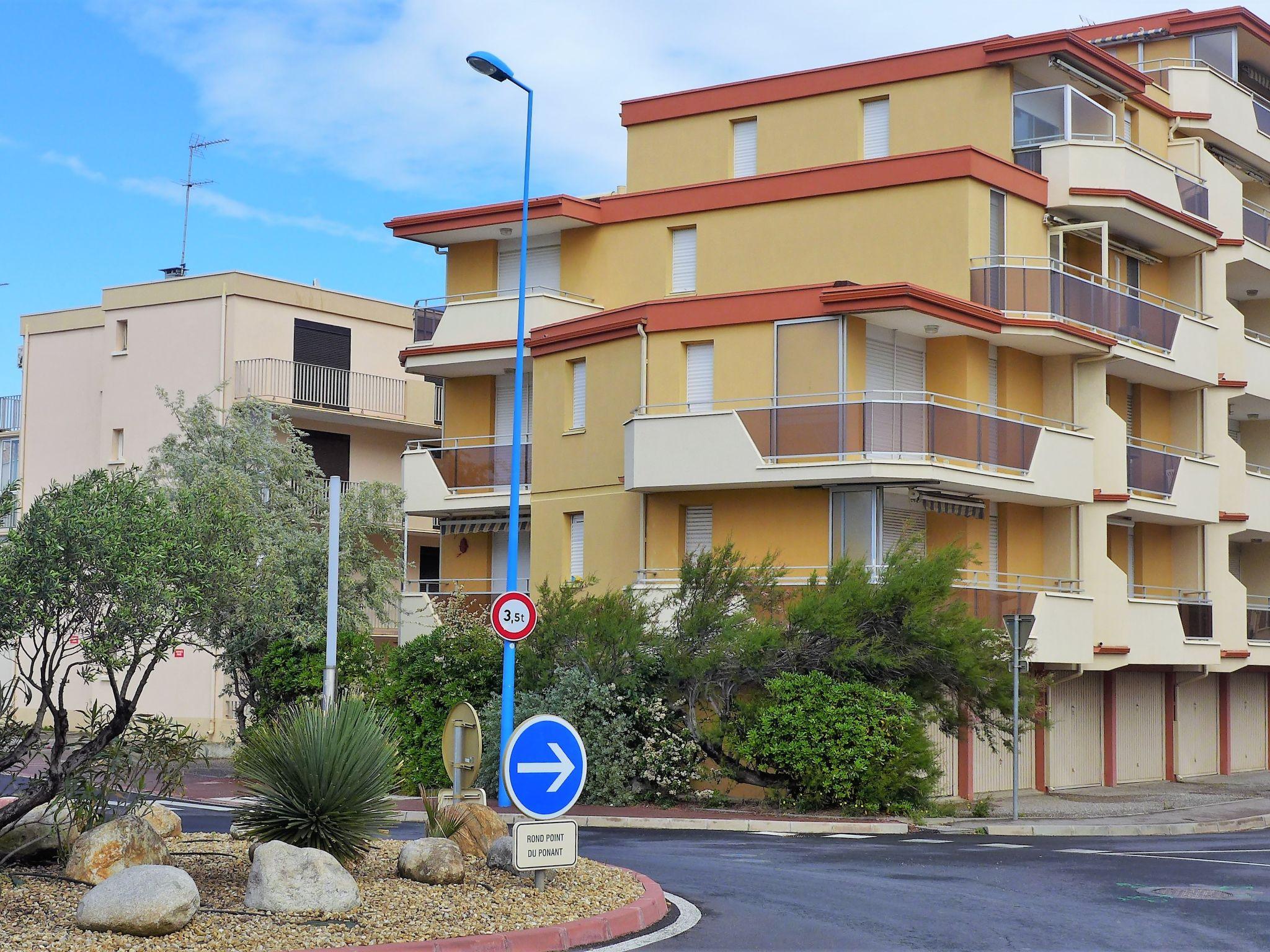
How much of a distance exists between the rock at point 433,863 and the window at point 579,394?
18401mm

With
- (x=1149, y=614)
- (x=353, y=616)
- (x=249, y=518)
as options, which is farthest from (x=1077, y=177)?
(x=249, y=518)

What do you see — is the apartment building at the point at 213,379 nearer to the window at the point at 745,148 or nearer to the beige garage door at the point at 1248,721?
the window at the point at 745,148

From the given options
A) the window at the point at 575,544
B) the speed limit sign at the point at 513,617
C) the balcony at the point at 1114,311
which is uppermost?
the balcony at the point at 1114,311

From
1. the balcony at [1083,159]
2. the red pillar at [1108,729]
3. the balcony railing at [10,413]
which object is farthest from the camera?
Result: the balcony railing at [10,413]

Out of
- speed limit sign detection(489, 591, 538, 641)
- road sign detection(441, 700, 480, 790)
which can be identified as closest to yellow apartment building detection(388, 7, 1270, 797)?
speed limit sign detection(489, 591, 538, 641)

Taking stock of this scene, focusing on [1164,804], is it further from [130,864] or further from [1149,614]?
[130,864]

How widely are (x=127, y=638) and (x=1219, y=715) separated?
31.4 m

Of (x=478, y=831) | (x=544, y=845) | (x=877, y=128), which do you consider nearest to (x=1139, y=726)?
(x=877, y=128)

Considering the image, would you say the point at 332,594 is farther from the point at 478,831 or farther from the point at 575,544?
the point at 478,831

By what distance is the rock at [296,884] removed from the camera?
1033 cm

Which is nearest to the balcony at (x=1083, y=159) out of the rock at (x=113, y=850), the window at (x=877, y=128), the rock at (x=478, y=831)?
the window at (x=877, y=128)

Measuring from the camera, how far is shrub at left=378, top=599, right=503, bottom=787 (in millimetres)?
25031

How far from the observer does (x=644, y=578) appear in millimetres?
28031

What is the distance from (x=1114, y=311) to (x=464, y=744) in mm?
19376
